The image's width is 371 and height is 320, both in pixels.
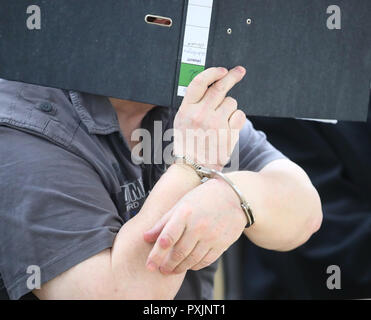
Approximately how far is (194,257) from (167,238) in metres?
0.07

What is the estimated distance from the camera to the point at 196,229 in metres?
0.80

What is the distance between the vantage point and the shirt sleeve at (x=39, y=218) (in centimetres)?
80

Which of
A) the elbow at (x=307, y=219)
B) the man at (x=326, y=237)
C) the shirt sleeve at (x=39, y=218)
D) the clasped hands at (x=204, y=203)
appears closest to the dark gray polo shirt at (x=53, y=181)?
the shirt sleeve at (x=39, y=218)

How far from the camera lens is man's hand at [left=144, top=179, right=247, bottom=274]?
2.56 ft

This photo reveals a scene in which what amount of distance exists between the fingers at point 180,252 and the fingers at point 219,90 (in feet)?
0.72

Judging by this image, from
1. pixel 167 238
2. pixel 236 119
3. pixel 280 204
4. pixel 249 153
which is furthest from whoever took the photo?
pixel 249 153

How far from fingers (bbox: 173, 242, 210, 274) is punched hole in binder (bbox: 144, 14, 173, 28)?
1.18ft

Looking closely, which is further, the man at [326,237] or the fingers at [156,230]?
the man at [326,237]

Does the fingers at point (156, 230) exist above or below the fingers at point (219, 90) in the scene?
below

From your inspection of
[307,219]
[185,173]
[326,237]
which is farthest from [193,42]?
[326,237]

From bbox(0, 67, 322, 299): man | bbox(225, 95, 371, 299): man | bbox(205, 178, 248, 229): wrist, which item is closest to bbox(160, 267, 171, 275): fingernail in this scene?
bbox(0, 67, 322, 299): man

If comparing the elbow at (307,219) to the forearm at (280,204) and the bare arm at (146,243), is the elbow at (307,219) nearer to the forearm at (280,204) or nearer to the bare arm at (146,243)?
the forearm at (280,204)

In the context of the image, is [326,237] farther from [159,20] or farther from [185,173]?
[159,20]
